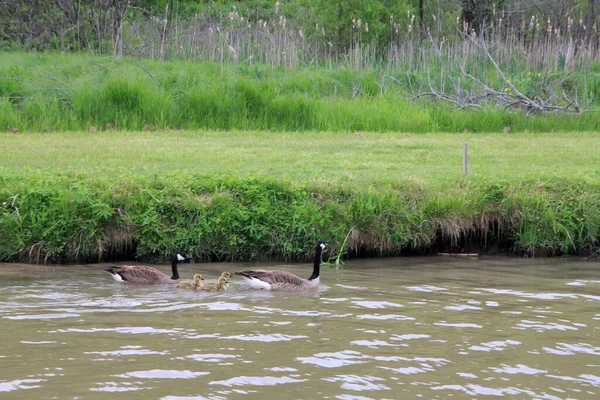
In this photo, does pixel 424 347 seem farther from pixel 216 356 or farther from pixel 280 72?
pixel 280 72

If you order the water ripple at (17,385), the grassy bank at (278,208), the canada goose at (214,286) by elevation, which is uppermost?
the grassy bank at (278,208)

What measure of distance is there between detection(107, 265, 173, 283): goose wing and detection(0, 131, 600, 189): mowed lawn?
9.79 feet

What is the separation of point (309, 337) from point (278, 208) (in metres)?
4.49

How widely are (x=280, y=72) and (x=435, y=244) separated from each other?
11745 mm

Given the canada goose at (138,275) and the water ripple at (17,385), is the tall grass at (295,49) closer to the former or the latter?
the canada goose at (138,275)

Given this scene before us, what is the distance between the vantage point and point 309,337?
764 cm

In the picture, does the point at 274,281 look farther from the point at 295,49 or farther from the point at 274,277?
the point at 295,49

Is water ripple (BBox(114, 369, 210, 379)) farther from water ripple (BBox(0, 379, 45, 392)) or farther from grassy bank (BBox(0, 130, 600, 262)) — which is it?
grassy bank (BBox(0, 130, 600, 262))

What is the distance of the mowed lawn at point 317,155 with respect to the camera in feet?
43.9

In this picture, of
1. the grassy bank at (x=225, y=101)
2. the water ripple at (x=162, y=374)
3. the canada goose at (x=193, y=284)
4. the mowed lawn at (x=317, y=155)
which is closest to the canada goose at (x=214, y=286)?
the canada goose at (x=193, y=284)

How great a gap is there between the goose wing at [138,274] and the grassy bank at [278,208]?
142 cm

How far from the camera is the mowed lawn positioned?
13.4 m

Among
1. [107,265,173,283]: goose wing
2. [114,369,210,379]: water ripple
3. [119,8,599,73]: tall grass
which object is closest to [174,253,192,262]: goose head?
[107,265,173,283]: goose wing

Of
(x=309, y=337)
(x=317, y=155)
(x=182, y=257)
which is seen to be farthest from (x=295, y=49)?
(x=309, y=337)
